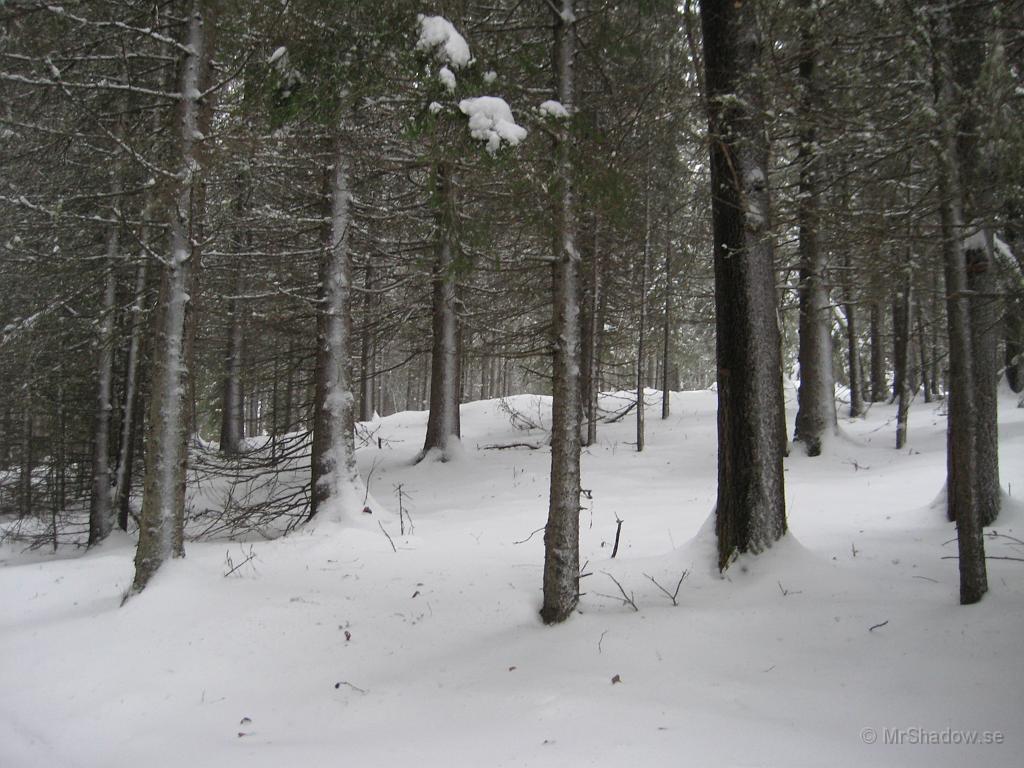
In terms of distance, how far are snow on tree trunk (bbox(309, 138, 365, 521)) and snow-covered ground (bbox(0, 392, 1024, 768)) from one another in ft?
3.15

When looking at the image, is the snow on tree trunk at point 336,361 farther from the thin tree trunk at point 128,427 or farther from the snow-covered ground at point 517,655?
the thin tree trunk at point 128,427

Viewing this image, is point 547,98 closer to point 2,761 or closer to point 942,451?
point 2,761

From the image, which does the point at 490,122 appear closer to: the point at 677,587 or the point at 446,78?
the point at 446,78

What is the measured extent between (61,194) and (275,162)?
12.7ft

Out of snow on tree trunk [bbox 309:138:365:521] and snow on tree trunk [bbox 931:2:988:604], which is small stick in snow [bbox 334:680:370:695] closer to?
snow on tree trunk [bbox 309:138:365:521]

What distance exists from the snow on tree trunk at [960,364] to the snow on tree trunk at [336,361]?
650cm

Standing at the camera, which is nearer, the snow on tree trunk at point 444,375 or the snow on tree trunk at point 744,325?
the snow on tree trunk at point 744,325

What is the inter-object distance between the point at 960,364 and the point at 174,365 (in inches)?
266

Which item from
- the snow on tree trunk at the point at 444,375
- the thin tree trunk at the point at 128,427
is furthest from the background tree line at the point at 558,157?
the snow on tree trunk at the point at 444,375

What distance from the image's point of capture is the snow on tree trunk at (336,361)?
832 cm

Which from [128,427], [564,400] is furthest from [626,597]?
[128,427]

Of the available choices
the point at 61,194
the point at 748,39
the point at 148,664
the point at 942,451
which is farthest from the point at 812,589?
the point at 61,194

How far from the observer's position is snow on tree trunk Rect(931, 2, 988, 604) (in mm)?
4195

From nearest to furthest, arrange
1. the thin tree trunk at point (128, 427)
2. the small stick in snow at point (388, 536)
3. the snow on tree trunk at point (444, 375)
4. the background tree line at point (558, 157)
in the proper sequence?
the background tree line at point (558, 157), the small stick in snow at point (388, 536), the thin tree trunk at point (128, 427), the snow on tree trunk at point (444, 375)
